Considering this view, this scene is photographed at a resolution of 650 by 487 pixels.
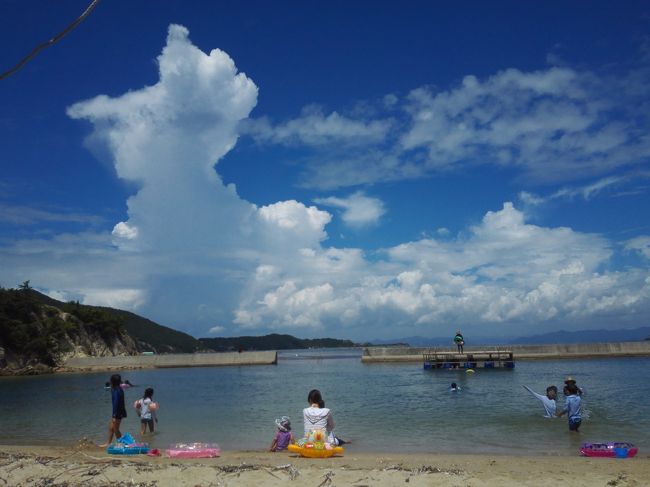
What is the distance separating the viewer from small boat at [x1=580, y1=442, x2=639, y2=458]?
496 inches

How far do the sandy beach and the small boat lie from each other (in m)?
0.31

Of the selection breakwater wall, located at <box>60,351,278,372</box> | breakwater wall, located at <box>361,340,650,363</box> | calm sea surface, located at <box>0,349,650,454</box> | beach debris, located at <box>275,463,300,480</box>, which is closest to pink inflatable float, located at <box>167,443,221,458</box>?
calm sea surface, located at <box>0,349,650,454</box>

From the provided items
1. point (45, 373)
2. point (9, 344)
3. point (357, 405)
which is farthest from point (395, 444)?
point (9, 344)

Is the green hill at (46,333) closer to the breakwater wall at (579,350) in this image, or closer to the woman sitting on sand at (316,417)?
the breakwater wall at (579,350)

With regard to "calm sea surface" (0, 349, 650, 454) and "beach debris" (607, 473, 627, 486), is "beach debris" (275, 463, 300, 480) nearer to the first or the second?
"calm sea surface" (0, 349, 650, 454)

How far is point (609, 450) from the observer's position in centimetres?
1271

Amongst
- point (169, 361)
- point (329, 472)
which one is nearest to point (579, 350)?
point (169, 361)

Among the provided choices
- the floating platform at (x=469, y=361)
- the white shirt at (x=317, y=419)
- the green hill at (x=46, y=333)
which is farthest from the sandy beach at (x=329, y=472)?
the green hill at (x=46, y=333)

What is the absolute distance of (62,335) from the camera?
81.2 m

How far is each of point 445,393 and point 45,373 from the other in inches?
2320

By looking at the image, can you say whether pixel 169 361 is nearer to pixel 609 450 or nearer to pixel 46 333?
pixel 46 333

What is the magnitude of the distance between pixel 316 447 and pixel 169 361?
6792 centimetres

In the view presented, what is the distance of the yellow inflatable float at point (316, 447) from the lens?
1232 centimetres

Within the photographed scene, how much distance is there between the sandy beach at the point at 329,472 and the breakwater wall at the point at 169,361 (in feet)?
208
